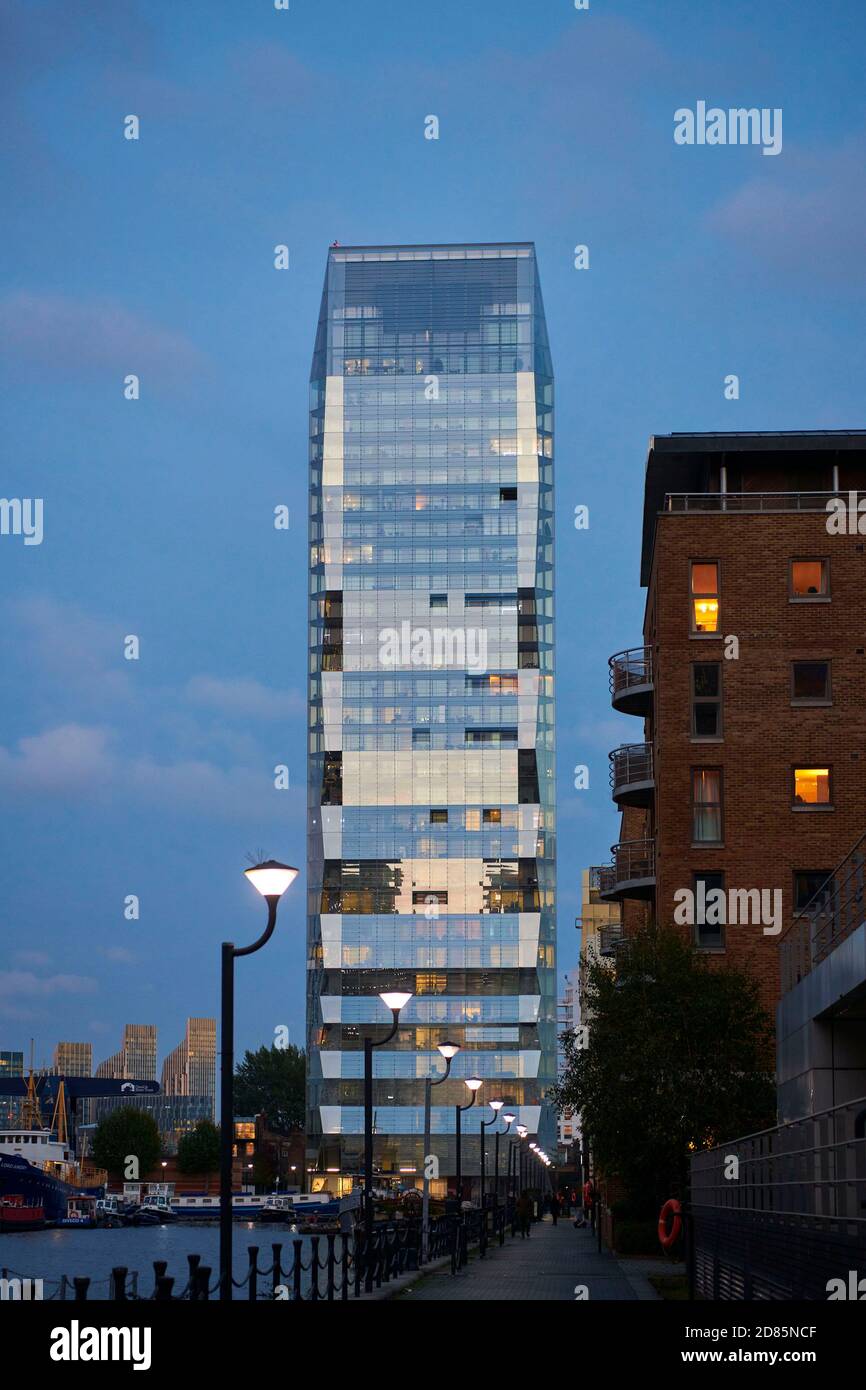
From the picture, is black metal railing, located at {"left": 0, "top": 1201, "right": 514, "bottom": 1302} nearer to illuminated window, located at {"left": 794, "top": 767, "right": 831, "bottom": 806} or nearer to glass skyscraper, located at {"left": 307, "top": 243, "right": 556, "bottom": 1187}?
illuminated window, located at {"left": 794, "top": 767, "right": 831, "bottom": 806}

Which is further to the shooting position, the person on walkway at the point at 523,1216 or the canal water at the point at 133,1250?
the canal water at the point at 133,1250

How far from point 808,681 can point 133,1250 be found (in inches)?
2795

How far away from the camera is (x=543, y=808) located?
554 feet

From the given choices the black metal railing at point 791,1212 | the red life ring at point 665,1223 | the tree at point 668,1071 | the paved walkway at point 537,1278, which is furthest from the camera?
the tree at point 668,1071

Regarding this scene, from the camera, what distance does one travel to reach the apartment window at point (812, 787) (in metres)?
59.0

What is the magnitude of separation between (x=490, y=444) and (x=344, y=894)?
1715 inches

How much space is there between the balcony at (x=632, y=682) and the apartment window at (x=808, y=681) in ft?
17.8

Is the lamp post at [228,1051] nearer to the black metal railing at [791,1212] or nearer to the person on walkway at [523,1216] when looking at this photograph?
the black metal railing at [791,1212]

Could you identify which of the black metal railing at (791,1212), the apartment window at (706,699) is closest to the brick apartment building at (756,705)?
the apartment window at (706,699)

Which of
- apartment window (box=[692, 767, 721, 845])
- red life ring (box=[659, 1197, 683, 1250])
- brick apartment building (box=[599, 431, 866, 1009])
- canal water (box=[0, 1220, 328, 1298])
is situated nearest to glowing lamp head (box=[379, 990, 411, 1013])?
red life ring (box=[659, 1197, 683, 1250])

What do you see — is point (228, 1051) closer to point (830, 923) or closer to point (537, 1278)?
point (830, 923)

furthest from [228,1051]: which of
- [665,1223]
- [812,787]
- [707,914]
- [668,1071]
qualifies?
[812,787]

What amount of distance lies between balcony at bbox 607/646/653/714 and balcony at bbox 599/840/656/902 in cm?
491
